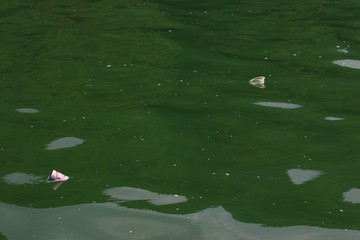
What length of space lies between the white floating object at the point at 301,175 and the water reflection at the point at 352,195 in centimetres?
16

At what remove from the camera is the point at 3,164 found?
306cm

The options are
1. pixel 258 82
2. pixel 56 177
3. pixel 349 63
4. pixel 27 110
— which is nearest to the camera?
pixel 56 177

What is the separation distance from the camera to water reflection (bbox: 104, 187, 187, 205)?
2777 millimetres

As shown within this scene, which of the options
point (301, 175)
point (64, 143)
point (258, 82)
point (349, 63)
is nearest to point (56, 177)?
point (64, 143)

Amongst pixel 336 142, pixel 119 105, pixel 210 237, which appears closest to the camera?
pixel 210 237

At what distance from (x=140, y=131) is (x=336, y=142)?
793mm

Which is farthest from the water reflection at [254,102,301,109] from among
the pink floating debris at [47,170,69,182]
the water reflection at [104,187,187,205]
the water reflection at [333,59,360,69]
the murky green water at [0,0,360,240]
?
the pink floating debris at [47,170,69,182]

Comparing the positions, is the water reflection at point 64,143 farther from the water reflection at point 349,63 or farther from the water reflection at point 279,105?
the water reflection at point 349,63

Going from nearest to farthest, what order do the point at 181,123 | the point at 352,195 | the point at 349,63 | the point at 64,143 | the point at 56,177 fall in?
the point at 352,195
the point at 56,177
the point at 64,143
the point at 181,123
the point at 349,63

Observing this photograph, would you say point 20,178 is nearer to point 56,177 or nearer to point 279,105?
point 56,177

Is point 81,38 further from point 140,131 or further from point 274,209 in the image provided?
point 274,209

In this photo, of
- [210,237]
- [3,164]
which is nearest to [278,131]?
[210,237]

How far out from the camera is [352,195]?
9.14ft

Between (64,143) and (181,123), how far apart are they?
501 millimetres
